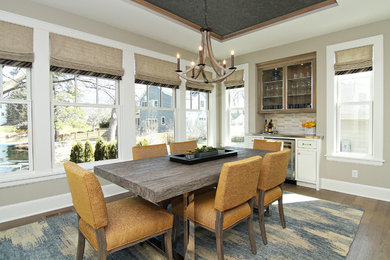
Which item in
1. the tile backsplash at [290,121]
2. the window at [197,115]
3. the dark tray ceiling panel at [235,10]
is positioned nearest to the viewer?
the dark tray ceiling panel at [235,10]

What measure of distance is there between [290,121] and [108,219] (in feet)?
13.7

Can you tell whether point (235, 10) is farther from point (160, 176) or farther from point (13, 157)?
point (13, 157)

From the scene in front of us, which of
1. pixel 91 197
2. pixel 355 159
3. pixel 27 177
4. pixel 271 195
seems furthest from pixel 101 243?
pixel 355 159

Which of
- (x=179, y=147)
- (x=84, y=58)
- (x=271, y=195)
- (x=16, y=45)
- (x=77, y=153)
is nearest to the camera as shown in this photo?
(x=271, y=195)

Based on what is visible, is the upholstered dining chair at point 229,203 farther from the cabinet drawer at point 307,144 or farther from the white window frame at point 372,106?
the white window frame at point 372,106

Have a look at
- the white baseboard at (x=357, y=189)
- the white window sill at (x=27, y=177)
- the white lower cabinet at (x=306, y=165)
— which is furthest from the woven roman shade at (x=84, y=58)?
the white baseboard at (x=357, y=189)

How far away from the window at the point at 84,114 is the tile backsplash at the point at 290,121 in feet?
10.9

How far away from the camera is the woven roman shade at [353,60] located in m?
3.49

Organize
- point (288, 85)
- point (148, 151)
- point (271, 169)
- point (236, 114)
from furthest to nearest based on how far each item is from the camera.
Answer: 1. point (236, 114)
2. point (288, 85)
3. point (148, 151)
4. point (271, 169)

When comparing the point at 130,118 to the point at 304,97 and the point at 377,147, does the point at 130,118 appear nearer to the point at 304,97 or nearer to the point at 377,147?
the point at 304,97

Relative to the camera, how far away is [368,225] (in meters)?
2.57

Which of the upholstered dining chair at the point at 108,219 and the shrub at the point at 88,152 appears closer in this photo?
the upholstered dining chair at the point at 108,219

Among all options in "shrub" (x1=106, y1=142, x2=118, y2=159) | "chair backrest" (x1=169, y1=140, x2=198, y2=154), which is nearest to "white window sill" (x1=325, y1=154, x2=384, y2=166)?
"chair backrest" (x1=169, y1=140, x2=198, y2=154)

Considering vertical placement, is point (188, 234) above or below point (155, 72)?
below
